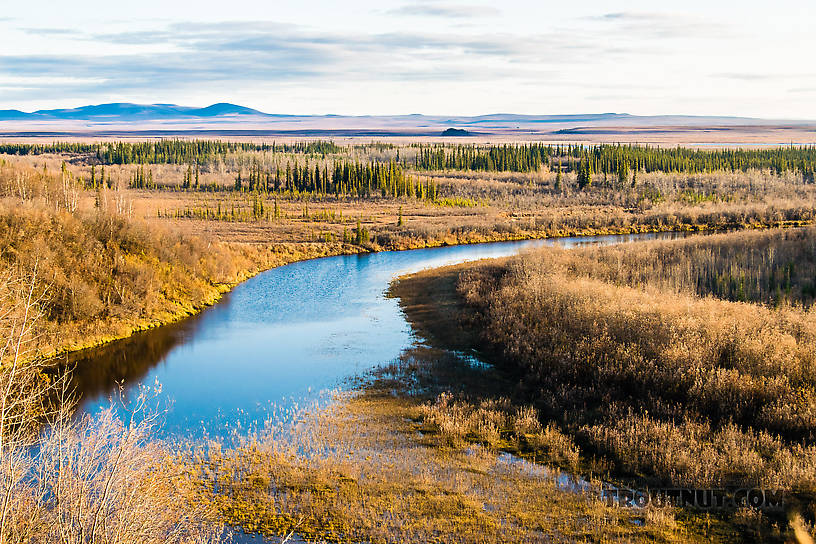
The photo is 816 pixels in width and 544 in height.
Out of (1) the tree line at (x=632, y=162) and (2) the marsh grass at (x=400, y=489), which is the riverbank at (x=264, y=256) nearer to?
(2) the marsh grass at (x=400, y=489)

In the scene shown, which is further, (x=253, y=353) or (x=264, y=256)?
(x=264, y=256)

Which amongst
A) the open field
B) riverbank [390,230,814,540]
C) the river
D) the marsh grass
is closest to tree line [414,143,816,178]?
the open field

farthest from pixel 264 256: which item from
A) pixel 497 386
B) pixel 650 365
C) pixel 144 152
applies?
pixel 144 152

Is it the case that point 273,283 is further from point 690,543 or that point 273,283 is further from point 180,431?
point 690,543

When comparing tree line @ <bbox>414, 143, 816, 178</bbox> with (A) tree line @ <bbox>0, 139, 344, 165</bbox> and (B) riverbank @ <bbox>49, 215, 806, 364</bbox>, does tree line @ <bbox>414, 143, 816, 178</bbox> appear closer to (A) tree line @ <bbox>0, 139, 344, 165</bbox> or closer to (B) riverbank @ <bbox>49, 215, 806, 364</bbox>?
(B) riverbank @ <bbox>49, 215, 806, 364</bbox>

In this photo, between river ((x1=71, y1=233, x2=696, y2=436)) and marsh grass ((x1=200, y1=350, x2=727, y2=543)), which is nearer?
marsh grass ((x1=200, y1=350, x2=727, y2=543))

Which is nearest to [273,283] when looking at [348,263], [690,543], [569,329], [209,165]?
[348,263]

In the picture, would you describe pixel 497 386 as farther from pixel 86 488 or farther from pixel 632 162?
pixel 632 162

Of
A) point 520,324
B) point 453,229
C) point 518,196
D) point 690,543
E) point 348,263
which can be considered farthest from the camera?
point 518,196
